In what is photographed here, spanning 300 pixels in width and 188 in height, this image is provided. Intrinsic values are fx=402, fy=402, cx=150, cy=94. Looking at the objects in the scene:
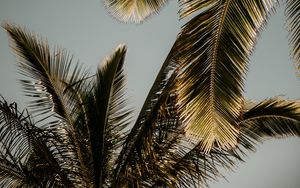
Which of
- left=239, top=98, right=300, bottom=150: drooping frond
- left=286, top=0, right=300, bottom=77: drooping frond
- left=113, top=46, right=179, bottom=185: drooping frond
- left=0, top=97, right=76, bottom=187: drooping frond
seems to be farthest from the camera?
left=239, top=98, right=300, bottom=150: drooping frond

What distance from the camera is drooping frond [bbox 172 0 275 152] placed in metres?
3.52

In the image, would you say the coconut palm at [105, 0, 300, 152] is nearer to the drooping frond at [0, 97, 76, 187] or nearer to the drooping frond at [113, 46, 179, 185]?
the drooping frond at [113, 46, 179, 185]

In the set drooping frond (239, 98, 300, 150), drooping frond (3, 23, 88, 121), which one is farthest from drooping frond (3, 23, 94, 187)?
drooping frond (239, 98, 300, 150)

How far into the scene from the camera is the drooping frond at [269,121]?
600 cm

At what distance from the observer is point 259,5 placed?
3.46m

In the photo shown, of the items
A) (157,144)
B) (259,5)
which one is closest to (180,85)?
(259,5)

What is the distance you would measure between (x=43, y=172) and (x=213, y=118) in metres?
3.06

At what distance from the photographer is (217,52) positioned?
11.7 feet

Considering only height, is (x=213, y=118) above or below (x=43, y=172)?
above

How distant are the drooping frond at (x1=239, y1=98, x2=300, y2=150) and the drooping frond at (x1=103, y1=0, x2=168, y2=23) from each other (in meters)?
2.45

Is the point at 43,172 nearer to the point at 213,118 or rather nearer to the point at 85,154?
the point at 85,154

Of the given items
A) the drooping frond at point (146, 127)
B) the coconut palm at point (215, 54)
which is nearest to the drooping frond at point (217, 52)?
the coconut palm at point (215, 54)

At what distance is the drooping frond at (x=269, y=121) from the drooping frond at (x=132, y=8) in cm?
245

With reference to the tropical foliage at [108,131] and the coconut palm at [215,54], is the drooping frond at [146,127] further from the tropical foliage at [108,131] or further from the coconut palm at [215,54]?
the coconut palm at [215,54]
